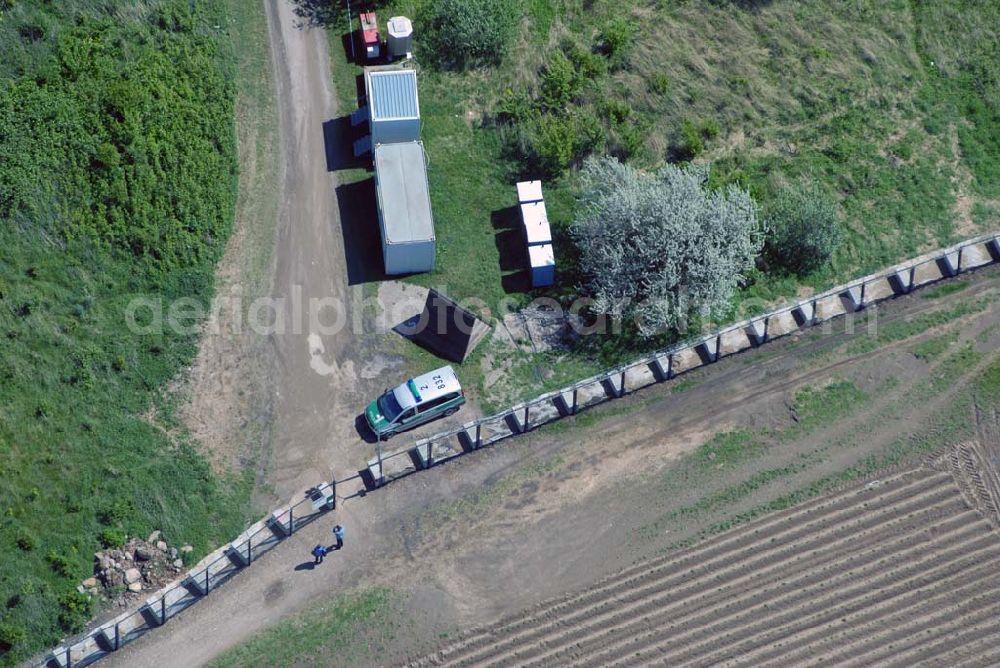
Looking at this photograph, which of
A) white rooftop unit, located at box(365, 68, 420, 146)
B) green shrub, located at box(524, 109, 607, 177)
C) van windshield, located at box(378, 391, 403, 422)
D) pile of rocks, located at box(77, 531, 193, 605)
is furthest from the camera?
green shrub, located at box(524, 109, 607, 177)

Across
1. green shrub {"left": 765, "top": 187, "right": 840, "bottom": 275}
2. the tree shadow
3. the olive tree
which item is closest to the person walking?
the tree shadow

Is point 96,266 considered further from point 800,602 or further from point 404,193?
point 800,602

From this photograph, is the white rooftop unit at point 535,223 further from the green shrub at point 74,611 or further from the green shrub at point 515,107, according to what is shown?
the green shrub at point 74,611

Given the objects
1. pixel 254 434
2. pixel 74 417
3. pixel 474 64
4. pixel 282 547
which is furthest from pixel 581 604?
pixel 474 64

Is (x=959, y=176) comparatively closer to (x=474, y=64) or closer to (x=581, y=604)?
(x=474, y=64)

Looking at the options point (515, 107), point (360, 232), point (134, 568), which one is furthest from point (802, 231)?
point (134, 568)

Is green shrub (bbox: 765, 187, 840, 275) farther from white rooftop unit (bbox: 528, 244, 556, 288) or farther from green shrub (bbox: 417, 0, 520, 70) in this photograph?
green shrub (bbox: 417, 0, 520, 70)

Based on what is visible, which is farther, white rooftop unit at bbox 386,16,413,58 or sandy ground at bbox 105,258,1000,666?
white rooftop unit at bbox 386,16,413,58
